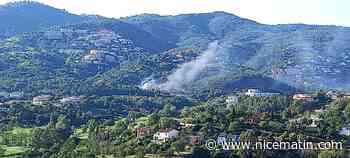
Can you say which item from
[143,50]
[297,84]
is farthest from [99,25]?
[297,84]

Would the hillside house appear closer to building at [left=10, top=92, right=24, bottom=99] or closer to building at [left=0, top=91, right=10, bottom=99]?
building at [left=10, top=92, right=24, bottom=99]

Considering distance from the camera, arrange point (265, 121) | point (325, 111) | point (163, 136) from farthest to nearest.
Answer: point (325, 111)
point (265, 121)
point (163, 136)

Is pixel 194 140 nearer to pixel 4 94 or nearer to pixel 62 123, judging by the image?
pixel 62 123

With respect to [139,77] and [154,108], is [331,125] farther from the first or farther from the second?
[139,77]

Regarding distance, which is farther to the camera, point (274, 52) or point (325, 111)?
point (274, 52)

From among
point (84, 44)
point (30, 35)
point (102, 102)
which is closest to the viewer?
point (102, 102)

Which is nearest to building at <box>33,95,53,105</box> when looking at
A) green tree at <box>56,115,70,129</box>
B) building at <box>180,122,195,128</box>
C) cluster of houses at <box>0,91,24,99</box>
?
cluster of houses at <box>0,91,24,99</box>
